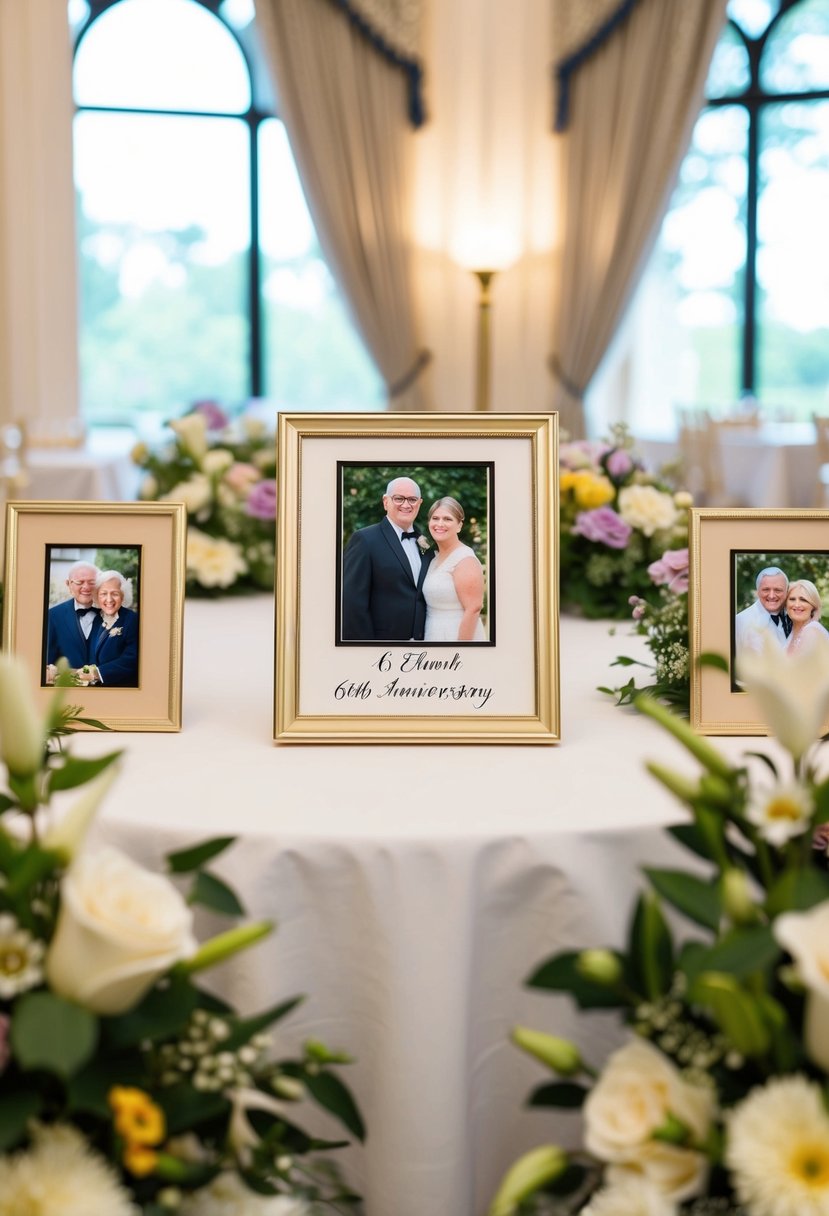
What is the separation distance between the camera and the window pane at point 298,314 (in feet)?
28.0

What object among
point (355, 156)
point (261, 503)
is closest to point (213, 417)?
point (261, 503)

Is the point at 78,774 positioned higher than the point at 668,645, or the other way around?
the point at 668,645

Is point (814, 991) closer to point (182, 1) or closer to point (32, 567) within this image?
point (32, 567)

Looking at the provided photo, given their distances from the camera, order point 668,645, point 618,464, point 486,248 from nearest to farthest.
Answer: point 668,645 < point 618,464 < point 486,248

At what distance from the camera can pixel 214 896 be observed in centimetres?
94

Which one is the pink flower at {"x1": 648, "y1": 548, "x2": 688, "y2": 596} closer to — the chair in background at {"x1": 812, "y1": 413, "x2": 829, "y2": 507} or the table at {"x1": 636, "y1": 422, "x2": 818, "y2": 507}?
the table at {"x1": 636, "y1": 422, "x2": 818, "y2": 507}

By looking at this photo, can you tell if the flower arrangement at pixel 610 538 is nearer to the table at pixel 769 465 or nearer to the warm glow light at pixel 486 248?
the table at pixel 769 465

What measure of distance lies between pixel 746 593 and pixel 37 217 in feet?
24.1

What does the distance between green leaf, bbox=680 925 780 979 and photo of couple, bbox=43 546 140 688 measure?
87 centimetres

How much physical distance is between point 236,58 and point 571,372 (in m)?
2.91

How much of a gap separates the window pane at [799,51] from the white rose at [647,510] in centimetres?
692

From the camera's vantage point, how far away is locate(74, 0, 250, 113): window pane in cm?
838

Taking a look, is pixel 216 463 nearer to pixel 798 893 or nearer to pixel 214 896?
pixel 214 896

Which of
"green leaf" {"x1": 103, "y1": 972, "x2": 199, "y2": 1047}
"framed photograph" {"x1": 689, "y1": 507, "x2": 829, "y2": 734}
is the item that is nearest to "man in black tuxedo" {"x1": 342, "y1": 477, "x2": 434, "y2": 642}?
"framed photograph" {"x1": 689, "y1": 507, "x2": 829, "y2": 734}
